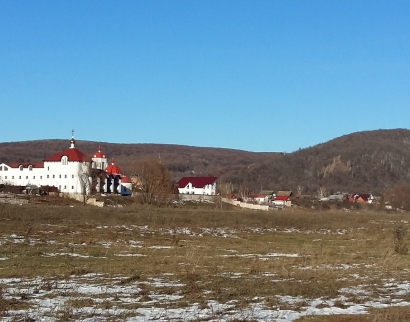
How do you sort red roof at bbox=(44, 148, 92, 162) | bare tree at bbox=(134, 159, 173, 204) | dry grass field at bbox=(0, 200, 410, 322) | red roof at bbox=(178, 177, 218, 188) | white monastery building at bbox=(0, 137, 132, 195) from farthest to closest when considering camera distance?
red roof at bbox=(178, 177, 218, 188), red roof at bbox=(44, 148, 92, 162), white monastery building at bbox=(0, 137, 132, 195), bare tree at bbox=(134, 159, 173, 204), dry grass field at bbox=(0, 200, 410, 322)

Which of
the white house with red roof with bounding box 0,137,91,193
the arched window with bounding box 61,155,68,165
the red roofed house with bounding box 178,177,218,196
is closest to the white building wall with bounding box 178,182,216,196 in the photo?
the red roofed house with bounding box 178,177,218,196

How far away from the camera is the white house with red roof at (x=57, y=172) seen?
328 ft

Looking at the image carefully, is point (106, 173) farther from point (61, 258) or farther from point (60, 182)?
point (61, 258)

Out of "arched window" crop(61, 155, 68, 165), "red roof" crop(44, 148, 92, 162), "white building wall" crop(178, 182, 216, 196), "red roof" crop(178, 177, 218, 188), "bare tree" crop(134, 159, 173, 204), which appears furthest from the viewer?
"red roof" crop(178, 177, 218, 188)

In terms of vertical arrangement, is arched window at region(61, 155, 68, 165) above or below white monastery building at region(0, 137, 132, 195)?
above

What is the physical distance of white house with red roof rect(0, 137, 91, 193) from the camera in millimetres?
100125

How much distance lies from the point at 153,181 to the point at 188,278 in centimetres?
6507

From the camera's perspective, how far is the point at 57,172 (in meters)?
104

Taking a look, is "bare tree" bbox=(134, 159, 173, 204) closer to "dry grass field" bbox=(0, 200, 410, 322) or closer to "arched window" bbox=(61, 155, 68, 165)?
"arched window" bbox=(61, 155, 68, 165)

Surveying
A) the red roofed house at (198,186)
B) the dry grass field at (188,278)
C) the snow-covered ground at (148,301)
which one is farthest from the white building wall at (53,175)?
the snow-covered ground at (148,301)

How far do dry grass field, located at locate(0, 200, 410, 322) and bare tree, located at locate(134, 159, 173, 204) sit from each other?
151 feet

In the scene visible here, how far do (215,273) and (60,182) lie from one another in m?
89.4

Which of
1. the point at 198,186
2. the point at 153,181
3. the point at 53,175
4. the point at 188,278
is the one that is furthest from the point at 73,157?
the point at 188,278

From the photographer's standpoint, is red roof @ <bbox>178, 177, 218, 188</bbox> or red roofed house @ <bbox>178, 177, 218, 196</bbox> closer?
red roofed house @ <bbox>178, 177, 218, 196</bbox>
